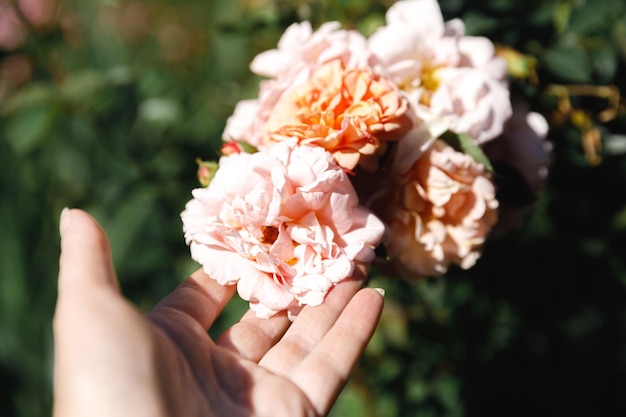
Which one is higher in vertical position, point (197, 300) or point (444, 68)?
point (444, 68)

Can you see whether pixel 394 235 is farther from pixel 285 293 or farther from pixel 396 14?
pixel 396 14

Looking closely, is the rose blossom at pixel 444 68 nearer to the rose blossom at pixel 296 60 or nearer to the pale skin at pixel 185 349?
the rose blossom at pixel 296 60

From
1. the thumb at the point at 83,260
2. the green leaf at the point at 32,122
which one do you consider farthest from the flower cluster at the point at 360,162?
the green leaf at the point at 32,122

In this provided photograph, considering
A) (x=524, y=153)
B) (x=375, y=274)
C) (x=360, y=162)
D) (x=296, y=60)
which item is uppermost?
(x=296, y=60)

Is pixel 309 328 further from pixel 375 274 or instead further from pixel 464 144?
pixel 464 144

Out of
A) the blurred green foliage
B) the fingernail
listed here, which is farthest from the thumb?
the blurred green foliage

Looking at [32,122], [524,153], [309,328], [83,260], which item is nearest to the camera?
[83,260]

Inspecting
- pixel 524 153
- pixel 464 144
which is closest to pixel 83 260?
pixel 464 144
